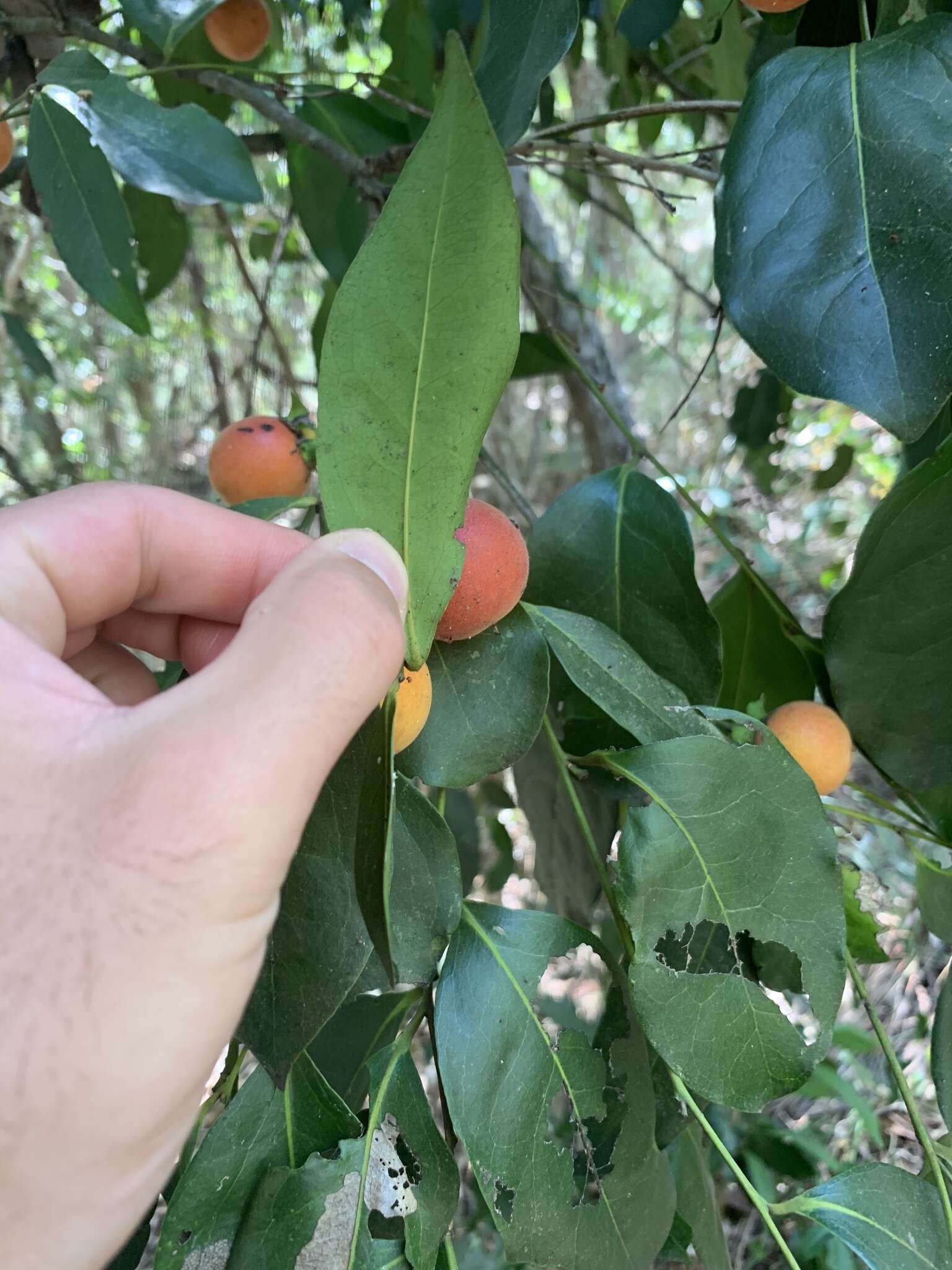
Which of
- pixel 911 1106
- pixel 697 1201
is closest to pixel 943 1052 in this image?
pixel 911 1106

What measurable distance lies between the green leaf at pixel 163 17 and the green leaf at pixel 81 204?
10 centimetres

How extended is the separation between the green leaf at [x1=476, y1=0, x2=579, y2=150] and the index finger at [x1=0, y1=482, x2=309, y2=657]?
0.32m

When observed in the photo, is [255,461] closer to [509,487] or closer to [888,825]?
[509,487]

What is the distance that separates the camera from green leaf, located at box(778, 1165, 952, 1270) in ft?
1.83

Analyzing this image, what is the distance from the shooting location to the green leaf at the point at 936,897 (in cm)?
71

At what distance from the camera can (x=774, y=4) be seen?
59 cm

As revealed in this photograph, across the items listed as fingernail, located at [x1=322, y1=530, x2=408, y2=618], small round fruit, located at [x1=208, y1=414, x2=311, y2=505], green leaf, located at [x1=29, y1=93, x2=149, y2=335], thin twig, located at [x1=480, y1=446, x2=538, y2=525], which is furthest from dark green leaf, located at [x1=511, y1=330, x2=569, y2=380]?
fingernail, located at [x1=322, y1=530, x2=408, y2=618]

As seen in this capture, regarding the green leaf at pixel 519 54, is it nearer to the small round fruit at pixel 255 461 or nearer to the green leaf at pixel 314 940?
the small round fruit at pixel 255 461

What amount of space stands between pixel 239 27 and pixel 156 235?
0.33 m

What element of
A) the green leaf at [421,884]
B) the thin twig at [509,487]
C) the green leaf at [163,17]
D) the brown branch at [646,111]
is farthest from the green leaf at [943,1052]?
the green leaf at [163,17]

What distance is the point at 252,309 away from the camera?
2.50 m

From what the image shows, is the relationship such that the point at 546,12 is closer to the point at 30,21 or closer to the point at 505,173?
the point at 505,173

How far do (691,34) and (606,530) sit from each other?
0.73 metres

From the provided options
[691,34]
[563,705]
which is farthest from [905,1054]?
[691,34]
